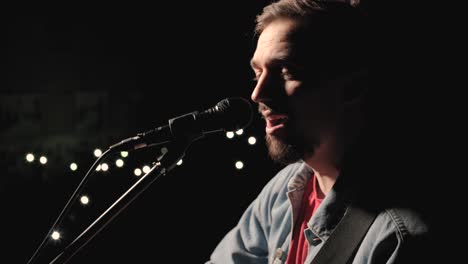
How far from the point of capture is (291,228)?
1.78 m

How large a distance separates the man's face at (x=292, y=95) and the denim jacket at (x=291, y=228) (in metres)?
0.25

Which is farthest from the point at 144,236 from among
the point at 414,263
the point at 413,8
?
the point at 413,8

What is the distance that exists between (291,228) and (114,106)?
1.36 metres

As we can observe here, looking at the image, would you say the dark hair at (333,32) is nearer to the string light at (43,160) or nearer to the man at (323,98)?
the man at (323,98)

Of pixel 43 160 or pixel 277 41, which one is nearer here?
pixel 277 41

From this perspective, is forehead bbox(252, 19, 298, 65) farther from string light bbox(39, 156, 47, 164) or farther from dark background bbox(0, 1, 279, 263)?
string light bbox(39, 156, 47, 164)

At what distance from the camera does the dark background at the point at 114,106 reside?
7.86ft

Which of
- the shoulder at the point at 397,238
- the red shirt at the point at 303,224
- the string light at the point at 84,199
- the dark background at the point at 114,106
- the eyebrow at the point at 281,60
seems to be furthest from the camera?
the dark background at the point at 114,106

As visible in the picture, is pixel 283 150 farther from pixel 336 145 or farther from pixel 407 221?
pixel 407 221

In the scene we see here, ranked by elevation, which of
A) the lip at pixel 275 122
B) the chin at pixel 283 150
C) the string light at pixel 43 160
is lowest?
the chin at pixel 283 150

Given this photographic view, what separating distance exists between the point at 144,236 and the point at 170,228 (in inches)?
6.6

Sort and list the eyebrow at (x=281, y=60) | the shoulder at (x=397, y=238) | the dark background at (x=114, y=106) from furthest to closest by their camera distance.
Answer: the dark background at (x=114, y=106) → the eyebrow at (x=281, y=60) → the shoulder at (x=397, y=238)

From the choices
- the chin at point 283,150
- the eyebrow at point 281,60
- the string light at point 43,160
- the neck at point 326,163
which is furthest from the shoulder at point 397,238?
the string light at point 43,160

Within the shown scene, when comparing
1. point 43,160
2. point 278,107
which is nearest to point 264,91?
point 278,107
